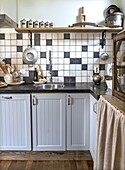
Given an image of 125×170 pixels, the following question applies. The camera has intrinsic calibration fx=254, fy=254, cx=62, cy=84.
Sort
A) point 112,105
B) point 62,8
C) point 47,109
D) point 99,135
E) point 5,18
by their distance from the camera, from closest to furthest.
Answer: point 112,105
point 99,135
point 5,18
point 47,109
point 62,8

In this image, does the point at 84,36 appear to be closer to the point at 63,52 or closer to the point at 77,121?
the point at 63,52

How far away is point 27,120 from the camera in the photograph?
289cm

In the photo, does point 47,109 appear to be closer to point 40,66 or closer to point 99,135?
Answer: point 40,66

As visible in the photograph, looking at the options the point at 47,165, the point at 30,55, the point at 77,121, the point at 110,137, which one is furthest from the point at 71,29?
the point at 110,137

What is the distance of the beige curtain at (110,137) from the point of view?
1.49 meters

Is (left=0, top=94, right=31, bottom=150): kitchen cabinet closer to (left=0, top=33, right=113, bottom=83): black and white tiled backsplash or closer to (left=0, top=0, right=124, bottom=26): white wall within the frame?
(left=0, top=33, right=113, bottom=83): black and white tiled backsplash

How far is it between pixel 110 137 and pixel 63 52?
1.96 meters

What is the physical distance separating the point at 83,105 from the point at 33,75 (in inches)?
37.0

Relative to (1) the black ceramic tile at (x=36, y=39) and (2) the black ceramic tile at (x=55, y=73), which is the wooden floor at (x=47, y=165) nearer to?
(2) the black ceramic tile at (x=55, y=73)

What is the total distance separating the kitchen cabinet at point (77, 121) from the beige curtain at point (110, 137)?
79 cm

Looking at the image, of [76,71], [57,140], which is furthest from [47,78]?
[57,140]

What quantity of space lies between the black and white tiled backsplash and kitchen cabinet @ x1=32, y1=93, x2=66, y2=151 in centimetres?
66

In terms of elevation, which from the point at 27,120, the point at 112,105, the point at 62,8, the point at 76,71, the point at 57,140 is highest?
the point at 62,8

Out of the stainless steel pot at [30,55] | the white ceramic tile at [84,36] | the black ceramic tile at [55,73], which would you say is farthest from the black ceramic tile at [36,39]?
the white ceramic tile at [84,36]
